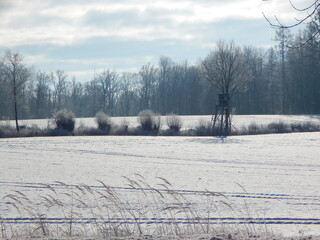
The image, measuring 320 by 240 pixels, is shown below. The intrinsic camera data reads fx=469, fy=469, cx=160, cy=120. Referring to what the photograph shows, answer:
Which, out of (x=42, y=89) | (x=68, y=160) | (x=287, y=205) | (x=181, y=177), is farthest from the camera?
(x=42, y=89)

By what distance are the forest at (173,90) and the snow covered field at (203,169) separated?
20042mm

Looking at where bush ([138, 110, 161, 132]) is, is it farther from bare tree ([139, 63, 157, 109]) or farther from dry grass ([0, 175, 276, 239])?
bare tree ([139, 63, 157, 109])

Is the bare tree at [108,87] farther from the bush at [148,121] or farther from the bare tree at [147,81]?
the bush at [148,121]

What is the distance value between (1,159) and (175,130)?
2134 centimetres

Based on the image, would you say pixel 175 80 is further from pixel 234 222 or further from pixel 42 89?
pixel 234 222

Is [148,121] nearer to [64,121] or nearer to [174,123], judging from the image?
[174,123]

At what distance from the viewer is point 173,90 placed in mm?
96562

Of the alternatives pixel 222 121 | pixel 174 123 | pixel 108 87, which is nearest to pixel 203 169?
pixel 222 121

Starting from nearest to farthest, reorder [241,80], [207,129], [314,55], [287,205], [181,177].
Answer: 1. [287,205]
2. [181,177]
3. [207,129]
4. [241,80]
5. [314,55]

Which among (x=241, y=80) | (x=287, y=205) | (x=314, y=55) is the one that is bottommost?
(x=287, y=205)

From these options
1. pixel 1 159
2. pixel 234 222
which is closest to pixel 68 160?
pixel 1 159

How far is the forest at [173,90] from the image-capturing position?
6395 cm

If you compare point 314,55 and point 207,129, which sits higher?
point 314,55

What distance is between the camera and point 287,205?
11.6m
